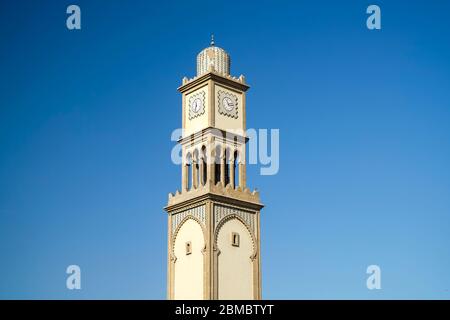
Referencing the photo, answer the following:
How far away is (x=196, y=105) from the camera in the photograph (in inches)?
1959

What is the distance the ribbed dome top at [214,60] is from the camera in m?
50.2

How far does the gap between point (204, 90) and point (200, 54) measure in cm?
258

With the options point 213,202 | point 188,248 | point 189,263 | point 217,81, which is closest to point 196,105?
point 217,81

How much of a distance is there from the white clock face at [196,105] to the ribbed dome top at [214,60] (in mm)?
1635

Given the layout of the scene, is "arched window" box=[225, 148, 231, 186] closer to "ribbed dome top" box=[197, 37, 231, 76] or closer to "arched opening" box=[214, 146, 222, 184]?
"arched opening" box=[214, 146, 222, 184]

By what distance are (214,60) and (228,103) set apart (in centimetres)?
262

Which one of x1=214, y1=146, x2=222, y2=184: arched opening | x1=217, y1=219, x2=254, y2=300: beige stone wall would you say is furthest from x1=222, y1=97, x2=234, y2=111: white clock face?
x1=217, y1=219, x2=254, y2=300: beige stone wall

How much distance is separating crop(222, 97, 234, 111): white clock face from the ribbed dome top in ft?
5.24

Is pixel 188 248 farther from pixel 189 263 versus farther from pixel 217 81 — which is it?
pixel 217 81

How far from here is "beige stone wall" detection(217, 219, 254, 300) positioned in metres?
45.7

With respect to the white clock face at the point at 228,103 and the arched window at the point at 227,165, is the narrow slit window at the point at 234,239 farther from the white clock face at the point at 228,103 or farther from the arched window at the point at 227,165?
the white clock face at the point at 228,103
